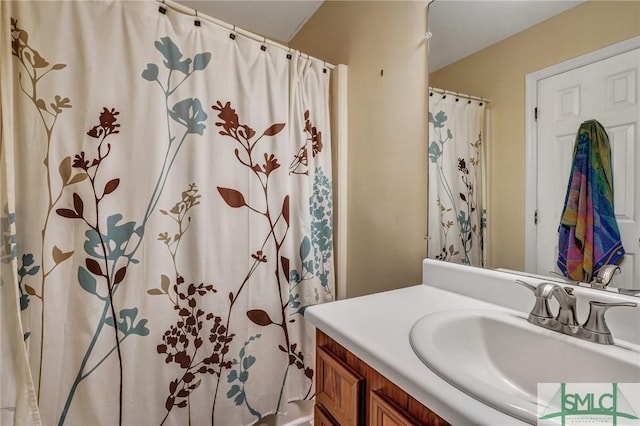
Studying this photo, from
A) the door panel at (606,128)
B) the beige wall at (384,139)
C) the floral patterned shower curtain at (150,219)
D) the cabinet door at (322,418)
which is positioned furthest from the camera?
the beige wall at (384,139)

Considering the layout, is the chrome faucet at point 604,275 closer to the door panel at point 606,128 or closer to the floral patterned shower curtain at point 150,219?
the door panel at point 606,128

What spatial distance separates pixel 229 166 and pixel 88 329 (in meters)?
0.74

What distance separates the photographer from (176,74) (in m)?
1.10

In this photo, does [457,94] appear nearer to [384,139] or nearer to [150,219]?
[384,139]

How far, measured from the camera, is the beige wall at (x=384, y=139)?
1.14m

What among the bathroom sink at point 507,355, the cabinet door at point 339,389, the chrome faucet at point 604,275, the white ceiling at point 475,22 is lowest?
the cabinet door at point 339,389

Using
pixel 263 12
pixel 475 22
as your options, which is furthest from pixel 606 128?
pixel 263 12

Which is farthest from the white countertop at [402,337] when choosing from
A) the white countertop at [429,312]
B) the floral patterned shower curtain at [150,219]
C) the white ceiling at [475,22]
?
the white ceiling at [475,22]

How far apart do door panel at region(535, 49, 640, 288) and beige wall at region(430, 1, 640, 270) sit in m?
0.05

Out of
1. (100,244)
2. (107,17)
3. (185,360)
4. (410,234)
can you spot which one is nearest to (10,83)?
(107,17)

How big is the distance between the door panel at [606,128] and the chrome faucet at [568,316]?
0.13 m

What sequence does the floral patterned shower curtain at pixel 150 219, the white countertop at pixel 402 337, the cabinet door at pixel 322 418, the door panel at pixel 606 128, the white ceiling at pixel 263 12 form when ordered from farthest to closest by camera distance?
the white ceiling at pixel 263 12, the floral patterned shower curtain at pixel 150 219, the cabinet door at pixel 322 418, the door panel at pixel 606 128, the white countertop at pixel 402 337

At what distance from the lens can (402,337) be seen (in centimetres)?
65

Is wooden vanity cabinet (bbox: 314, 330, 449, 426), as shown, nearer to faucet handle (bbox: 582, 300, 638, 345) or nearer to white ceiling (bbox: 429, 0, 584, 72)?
faucet handle (bbox: 582, 300, 638, 345)
